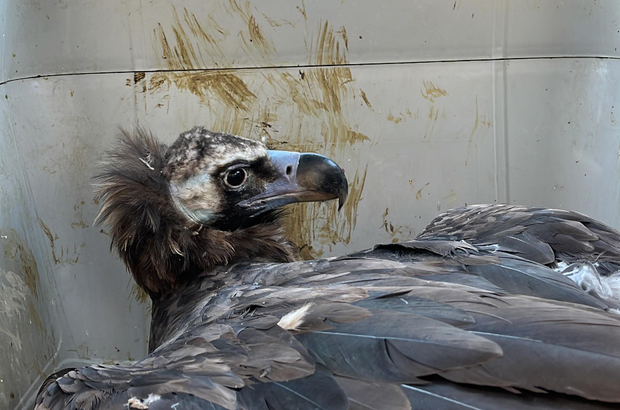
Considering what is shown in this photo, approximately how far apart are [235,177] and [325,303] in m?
1.06

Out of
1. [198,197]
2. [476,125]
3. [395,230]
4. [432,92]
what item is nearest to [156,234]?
[198,197]

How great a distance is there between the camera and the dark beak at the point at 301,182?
89.8 inches

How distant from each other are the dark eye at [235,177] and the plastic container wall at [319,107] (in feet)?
3.33

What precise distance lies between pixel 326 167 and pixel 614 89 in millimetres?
1934

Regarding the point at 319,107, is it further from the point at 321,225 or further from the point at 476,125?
the point at 476,125

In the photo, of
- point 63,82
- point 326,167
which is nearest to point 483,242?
point 326,167

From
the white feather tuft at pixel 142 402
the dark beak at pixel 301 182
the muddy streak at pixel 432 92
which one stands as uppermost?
the muddy streak at pixel 432 92

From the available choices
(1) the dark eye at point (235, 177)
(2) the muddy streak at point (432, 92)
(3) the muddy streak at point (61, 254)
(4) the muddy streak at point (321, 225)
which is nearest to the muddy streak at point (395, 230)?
(4) the muddy streak at point (321, 225)

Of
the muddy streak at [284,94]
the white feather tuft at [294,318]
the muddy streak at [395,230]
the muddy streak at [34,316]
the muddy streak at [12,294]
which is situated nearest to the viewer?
the white feather tuft at [294,318]

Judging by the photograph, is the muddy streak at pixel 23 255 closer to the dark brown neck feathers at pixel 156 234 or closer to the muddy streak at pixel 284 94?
the dark brown neck feathers at pixel 156 234

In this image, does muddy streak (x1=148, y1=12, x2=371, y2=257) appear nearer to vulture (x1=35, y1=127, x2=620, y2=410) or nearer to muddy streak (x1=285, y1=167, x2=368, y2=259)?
muddy streak (x1=285, y1=167, x2=368, y2=259)

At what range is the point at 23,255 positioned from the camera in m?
3.11

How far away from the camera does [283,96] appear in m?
3.32

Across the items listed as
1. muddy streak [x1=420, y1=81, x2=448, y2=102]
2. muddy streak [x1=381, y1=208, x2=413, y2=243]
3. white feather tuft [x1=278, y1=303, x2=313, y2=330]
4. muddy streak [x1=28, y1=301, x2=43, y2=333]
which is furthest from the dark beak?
muddy streak [x1=28, y1=301, x2=43, y2=333]
